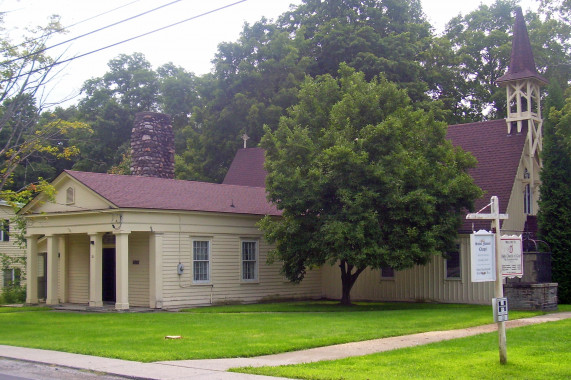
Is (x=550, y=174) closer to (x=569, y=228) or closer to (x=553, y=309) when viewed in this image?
(x=569, y=228)

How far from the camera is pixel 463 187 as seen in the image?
23.4 metres

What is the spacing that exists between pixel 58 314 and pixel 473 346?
15257 millimetres

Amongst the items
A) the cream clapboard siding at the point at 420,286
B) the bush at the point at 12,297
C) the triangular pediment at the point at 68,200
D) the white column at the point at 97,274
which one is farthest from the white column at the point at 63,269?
the cream clapboard siding at the point at 420,286

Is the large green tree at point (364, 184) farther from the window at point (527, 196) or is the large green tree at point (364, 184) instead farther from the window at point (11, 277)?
the window at point (11, 277)

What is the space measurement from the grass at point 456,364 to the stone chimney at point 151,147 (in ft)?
67.7

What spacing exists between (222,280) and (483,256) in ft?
53.4

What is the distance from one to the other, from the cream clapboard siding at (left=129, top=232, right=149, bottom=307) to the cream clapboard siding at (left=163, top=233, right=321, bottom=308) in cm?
129

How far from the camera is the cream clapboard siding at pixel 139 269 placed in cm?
2548

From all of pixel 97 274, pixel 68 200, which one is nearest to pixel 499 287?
pixel 97 274

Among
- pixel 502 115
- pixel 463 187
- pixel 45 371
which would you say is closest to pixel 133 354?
pixel 45 371

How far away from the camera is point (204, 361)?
12688 millimetres

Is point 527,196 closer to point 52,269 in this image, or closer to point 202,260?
point 202,260

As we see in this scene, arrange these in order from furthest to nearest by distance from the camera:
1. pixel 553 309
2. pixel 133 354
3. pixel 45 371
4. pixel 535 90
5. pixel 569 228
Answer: pixel 535 90 < pixel 569 228 < pixel 553 309 < pixel 133 354 < pixel 45 371

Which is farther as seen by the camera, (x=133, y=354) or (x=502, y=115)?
(x=502, y=115)
